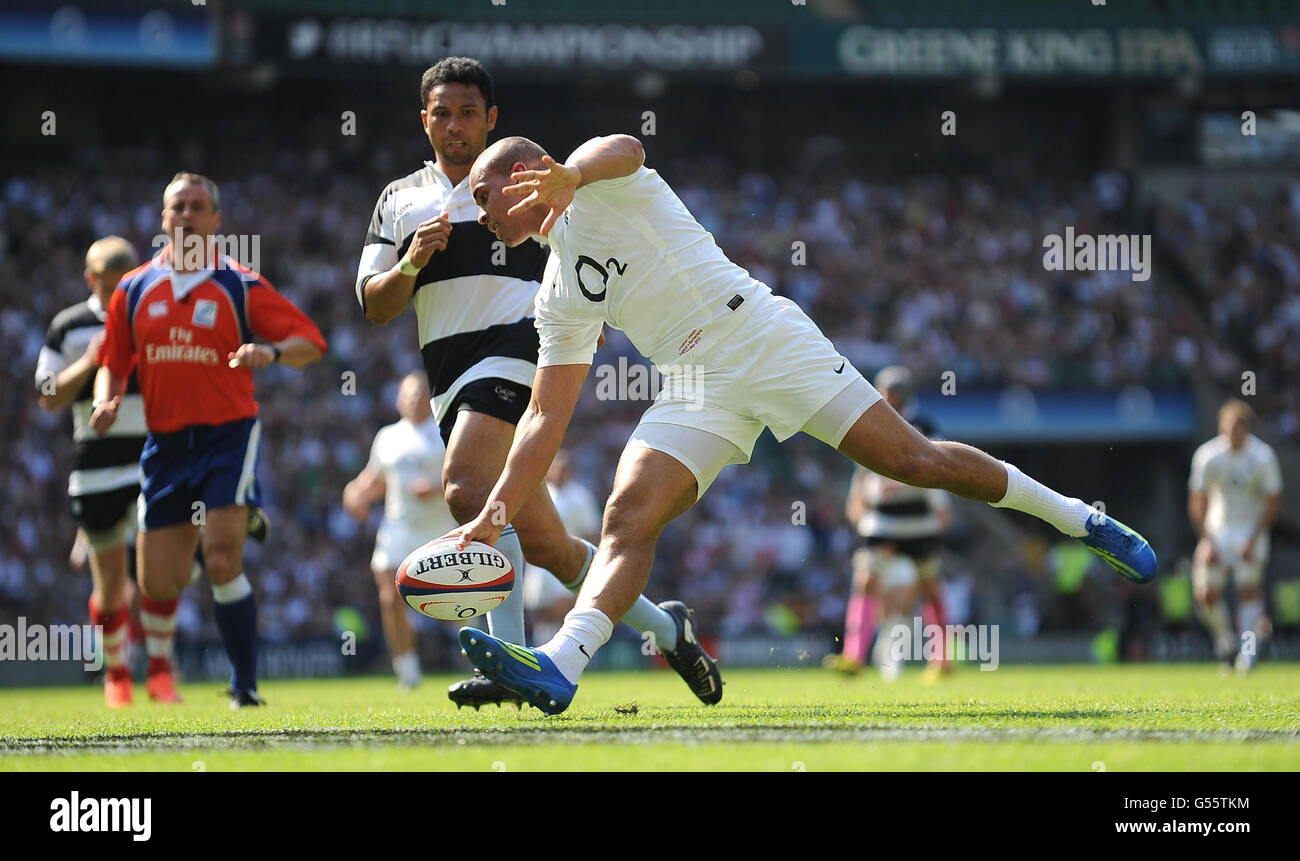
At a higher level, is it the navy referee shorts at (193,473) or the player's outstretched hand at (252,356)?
the player's outstretched hand at (252,356)

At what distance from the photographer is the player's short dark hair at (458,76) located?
22.0 ft

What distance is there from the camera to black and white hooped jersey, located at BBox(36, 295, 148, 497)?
9.55m

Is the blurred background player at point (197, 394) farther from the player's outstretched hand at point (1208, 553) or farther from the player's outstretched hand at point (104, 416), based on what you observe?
the player's outstretched hand at point (1208, 553)

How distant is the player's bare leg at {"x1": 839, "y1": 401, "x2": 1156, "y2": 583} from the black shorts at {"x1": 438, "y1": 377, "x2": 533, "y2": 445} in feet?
5.22

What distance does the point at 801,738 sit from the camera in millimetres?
4836

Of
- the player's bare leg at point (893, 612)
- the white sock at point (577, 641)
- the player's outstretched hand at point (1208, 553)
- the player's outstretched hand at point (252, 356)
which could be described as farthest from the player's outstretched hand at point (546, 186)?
the player's outstretched hand at point (1208, 553)

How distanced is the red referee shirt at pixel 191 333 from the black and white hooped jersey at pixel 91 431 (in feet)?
4.76

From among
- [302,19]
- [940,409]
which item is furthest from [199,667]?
[940,409]

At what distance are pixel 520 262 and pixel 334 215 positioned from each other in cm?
2044

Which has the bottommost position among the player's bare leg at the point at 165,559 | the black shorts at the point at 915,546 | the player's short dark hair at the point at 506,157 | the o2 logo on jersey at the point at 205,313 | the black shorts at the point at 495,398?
the black shorts at the point at 915,546

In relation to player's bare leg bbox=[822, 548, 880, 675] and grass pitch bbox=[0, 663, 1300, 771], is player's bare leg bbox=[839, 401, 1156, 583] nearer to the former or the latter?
grass pitch bbox=[0, 663, 1300, 771]

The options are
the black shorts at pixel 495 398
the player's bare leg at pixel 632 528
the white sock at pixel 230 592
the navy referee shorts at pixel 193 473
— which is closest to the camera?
the player's bare leg at pixel 632 528

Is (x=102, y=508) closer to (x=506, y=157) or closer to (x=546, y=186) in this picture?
(x=506, y=157)
